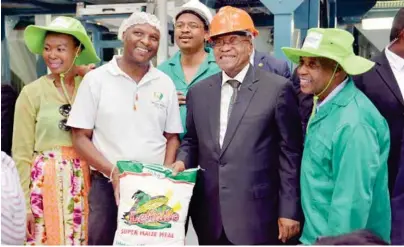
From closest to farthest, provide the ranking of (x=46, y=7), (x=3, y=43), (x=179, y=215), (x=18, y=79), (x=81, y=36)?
(x=179, y=215) → (x=81, y=36) → (x=3, y=43) → (x=46, y=7) → (x=18, y=79)

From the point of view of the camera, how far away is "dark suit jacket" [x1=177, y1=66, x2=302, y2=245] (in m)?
2.65

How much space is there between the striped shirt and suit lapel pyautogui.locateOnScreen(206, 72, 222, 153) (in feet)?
3.26

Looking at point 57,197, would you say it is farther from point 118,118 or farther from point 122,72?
point 122,72

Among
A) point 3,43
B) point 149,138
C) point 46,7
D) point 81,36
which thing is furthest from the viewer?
point 46,7

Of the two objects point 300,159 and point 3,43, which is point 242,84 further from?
point 3,43

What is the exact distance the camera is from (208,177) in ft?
9.02

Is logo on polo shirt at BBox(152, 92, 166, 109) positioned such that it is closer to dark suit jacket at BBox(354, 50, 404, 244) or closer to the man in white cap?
the man in white cap

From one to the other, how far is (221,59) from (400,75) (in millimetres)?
929

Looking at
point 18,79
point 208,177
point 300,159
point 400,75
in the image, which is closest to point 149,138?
point 208,177

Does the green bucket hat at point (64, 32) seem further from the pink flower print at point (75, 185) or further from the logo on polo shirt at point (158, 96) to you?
the pink flower print at point (75, 185)

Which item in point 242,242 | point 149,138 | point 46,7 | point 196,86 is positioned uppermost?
point 46,7

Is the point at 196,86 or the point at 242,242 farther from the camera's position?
the point at 196,86

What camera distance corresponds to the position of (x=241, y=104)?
2703mm

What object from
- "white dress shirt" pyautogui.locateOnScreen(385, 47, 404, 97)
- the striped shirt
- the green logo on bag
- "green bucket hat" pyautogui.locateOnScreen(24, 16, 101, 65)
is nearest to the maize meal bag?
the green logo on bag
